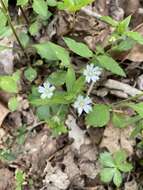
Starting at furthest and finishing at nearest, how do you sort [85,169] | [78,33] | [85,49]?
[78,33], [85,169], [85,49]

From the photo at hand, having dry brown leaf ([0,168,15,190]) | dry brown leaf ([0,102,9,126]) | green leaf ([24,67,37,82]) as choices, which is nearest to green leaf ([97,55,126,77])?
green leaf ([24,67,37,82])

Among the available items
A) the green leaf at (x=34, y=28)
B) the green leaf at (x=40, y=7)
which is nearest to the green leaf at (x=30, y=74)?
the green leaf at (x=34, y=28)

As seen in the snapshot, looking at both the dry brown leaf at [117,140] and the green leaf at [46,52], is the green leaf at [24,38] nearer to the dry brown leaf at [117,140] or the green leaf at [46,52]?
the green leaf at [46,52]

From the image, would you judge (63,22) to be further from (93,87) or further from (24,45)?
(93,87)

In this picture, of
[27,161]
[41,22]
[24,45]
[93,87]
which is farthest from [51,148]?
[41,22]

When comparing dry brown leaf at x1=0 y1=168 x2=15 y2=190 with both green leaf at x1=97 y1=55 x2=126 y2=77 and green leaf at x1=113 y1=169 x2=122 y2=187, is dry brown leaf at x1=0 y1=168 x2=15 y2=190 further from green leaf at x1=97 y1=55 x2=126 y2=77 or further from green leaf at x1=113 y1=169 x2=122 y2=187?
green leaf at x1=97 y1=55 x2=126 y2=77
